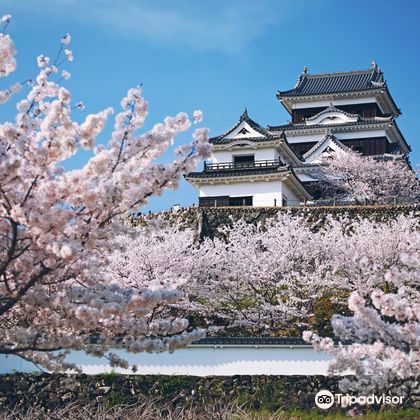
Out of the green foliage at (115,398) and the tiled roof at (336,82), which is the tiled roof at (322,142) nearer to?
the tiled roof at (336,82)

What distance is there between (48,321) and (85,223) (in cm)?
116

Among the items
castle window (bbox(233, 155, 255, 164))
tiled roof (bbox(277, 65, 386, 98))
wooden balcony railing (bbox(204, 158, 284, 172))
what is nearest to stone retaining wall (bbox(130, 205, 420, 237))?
wooden balcony railing (bbox(204, 158, 284, 172))

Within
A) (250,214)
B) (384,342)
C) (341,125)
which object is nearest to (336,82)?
(341,125)

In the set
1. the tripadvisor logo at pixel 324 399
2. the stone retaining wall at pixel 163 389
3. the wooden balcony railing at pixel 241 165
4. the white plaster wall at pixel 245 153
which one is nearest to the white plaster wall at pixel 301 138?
the white plaster wall at pixel 245 153

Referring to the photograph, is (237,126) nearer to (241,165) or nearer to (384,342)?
(241,165)

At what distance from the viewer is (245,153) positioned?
27812mm

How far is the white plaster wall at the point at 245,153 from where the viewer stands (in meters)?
27.5

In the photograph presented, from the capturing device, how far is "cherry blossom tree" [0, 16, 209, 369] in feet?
18.9

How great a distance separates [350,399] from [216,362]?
242cm

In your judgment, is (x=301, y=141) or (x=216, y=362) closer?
(x=216, y=362)

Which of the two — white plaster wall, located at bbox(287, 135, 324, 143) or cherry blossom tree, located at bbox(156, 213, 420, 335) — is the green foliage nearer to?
cherry blossom tree, located at bbox(156, 213, 420, 335)

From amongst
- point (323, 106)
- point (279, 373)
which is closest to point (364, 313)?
point (279, 373)

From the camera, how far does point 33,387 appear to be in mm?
12820

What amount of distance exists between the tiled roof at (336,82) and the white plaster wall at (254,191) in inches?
347
